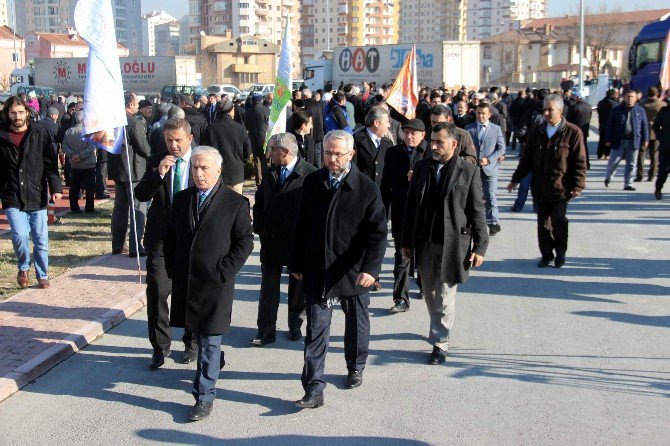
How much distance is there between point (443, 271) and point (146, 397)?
92.9 inches

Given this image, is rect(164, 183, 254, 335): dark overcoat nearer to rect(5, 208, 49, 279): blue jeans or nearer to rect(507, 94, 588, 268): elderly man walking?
rect(5, 208, 49, 279): blue jeans

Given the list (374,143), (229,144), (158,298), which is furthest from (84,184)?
(158,298)

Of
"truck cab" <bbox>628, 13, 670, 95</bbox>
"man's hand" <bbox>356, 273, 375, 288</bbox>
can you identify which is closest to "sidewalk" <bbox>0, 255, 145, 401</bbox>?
"man's hand" <bbox>356, 273, 375, 288</bbox>

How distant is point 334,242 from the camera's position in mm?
5320

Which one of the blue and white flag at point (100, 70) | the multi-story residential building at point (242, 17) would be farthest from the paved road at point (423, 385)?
the multi-story residential building at point (242, 17)

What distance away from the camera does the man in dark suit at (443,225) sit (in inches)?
240

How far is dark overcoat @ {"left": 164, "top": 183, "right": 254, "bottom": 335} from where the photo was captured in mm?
5242

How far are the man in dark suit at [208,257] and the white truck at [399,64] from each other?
4560 cm

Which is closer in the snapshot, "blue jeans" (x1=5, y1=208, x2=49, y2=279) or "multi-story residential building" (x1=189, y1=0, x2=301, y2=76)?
"blue jeans" (x1=5, y1=208, x2=49, y2=279)

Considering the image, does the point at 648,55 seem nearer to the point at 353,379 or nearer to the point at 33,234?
the point at 33,234

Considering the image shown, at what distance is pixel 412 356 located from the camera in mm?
6461

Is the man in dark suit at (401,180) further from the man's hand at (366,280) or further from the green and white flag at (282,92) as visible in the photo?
the man's hand at (366,280)

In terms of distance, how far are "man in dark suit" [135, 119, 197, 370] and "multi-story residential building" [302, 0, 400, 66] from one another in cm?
14867

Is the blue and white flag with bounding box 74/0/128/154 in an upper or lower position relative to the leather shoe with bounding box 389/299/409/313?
upper
